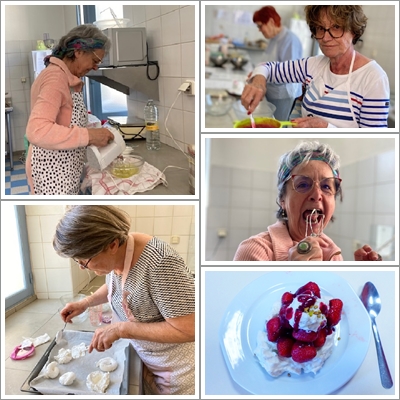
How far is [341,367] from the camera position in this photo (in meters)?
0.66

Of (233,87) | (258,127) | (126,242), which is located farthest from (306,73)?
(233,87)

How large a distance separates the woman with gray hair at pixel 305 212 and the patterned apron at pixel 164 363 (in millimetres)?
270

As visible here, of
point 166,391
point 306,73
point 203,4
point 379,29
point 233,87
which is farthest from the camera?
point 233,87

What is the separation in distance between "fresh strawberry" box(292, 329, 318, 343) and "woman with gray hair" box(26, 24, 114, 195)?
0.55 metres

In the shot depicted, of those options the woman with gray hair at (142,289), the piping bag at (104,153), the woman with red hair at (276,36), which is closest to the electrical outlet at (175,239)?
the woman with gray hair at (142,289)

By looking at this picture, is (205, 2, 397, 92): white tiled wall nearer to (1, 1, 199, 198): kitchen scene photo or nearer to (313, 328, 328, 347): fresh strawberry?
(1, 1, 199, 198): kitchen scene photo

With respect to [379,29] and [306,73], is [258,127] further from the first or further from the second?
[379,29]

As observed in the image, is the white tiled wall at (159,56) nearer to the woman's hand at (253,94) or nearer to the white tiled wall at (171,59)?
the white tiled wall at (171,59)

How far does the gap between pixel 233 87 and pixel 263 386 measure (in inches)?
48.0

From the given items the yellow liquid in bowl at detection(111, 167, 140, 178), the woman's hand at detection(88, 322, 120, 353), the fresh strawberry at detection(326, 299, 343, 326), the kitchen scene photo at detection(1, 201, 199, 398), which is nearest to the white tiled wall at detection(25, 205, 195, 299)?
the kitchen scene photo at detection(1, 201, 199, 398)

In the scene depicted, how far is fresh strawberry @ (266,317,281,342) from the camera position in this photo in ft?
2.20

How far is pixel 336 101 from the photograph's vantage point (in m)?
0.63

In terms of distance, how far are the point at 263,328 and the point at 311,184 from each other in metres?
0.28

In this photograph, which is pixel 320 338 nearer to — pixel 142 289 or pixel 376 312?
pixel 376 312
